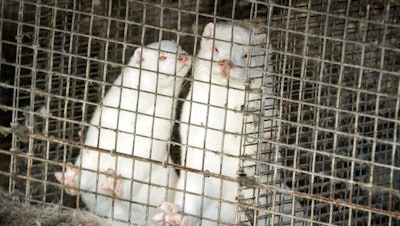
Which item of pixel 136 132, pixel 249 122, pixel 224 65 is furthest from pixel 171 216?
pixel 136 132

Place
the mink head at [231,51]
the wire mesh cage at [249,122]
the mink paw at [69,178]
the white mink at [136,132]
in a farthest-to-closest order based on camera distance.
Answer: the white mink at [136,132], the mink paw at [69,178], the mink head at [231,51], the wire mesh cage at [249,122]

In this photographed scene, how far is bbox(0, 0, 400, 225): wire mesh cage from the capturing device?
138 inches

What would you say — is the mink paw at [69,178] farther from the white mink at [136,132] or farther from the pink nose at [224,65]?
the pink nose at [224,65]

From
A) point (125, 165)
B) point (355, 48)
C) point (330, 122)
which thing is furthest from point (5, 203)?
point (355, 48)

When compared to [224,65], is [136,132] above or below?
below

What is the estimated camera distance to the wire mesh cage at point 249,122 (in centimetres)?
352

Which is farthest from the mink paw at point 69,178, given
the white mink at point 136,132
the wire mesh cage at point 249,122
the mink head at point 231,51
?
the mink head at point 231,51

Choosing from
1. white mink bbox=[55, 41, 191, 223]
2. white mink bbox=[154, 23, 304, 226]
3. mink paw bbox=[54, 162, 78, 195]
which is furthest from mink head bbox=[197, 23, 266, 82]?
mink paw bbox=[54, 162, 78, 195]

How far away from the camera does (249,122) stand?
378 cm

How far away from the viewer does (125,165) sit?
4.75 meters

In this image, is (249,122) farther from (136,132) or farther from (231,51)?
(136,132)

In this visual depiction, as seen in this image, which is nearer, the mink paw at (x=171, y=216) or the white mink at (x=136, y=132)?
the mink paw at (x=171, y=216)

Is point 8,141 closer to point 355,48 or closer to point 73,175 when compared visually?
point 73,175

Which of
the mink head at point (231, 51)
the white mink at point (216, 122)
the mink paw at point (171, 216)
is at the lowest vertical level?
the mink paw at point (171, 216)
